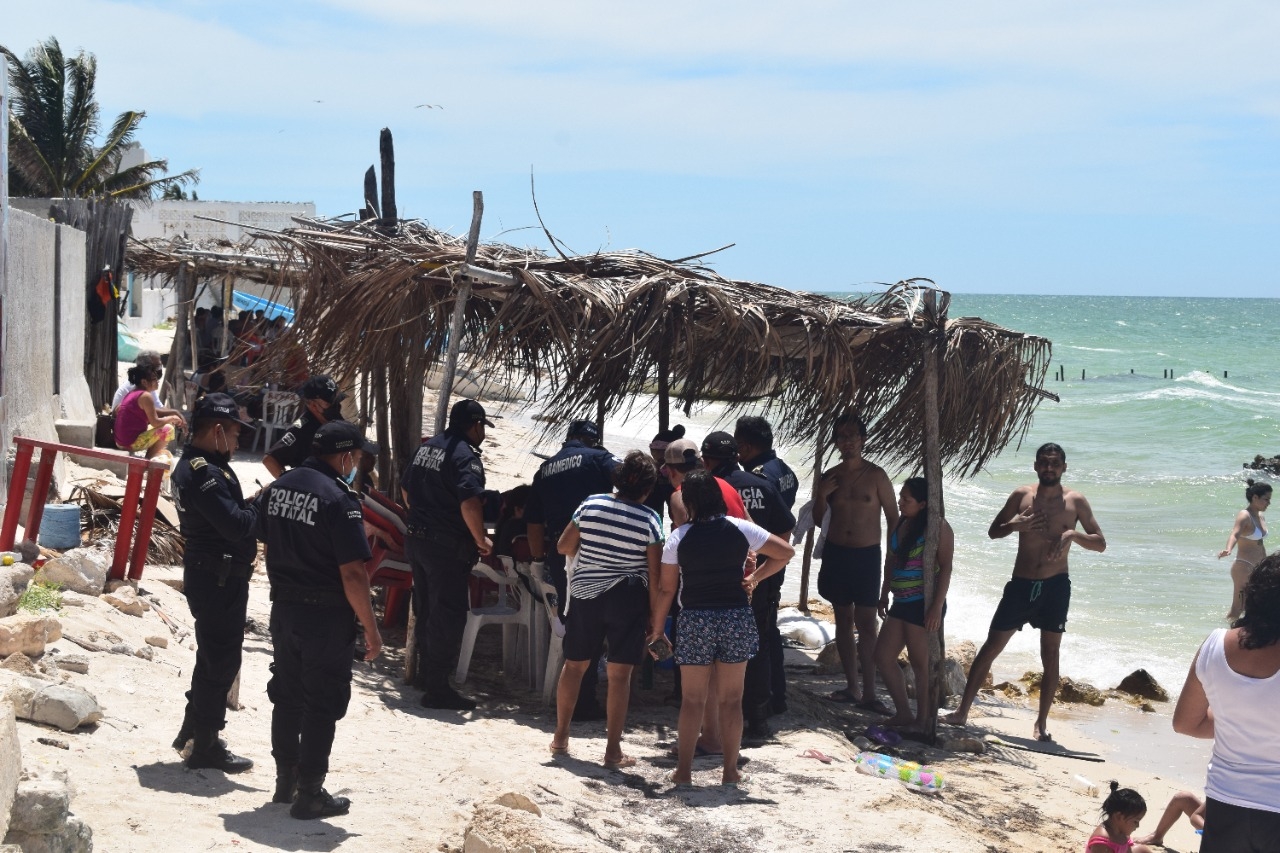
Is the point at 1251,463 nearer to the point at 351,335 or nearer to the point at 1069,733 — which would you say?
the point at 1069,733

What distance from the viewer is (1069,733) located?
8.18 m

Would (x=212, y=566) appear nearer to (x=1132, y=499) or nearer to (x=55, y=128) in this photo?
(x=1132, y=499)

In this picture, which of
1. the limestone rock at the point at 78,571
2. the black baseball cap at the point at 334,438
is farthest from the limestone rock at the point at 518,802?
the limestone rock at the point at 78,571

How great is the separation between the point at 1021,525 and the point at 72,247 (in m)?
8.51

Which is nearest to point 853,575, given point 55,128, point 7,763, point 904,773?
point 904,773

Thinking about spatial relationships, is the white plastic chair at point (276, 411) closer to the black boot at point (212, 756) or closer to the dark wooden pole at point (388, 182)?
the dark wooden pole at point (388, 182)

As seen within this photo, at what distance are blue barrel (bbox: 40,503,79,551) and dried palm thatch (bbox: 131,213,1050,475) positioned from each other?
159cm

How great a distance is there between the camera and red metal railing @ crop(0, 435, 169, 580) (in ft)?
20.1

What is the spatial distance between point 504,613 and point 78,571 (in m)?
2.24

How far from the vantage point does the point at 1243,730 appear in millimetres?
3512

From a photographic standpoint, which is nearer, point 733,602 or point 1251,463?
point 733,602

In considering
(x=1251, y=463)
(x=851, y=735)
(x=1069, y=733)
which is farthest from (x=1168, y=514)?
(x=851, y=735)

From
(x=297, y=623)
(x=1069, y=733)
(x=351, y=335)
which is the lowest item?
(x=1069, y=733)

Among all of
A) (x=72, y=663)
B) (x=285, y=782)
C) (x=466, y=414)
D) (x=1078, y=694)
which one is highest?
(x=466, y=414)
